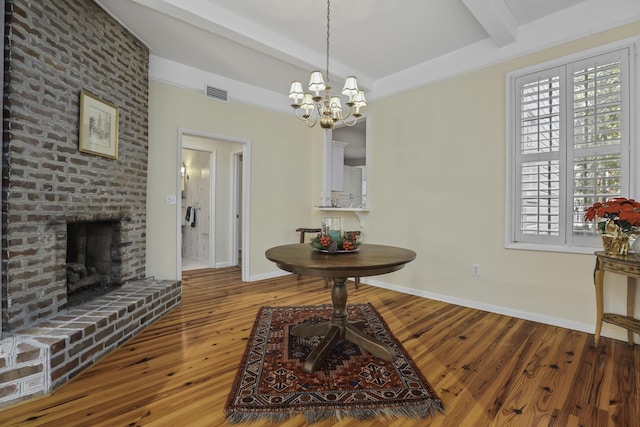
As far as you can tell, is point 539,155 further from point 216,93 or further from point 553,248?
point 216,93

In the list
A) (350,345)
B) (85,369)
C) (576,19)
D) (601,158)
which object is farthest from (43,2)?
(601,158)

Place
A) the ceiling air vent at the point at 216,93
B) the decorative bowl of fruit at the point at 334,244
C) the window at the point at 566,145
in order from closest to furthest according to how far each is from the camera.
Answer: the decorative bowl of fruit at the point at 334,244 → the window at the point at 566,145 → the ceiling air vent at the point at 216,93

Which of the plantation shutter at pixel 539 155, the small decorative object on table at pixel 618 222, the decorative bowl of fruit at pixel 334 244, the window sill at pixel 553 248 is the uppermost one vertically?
the plantation shutter at pixel 539 155

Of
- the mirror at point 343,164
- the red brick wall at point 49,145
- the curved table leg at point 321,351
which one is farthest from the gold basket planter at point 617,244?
the red brick wall at point 49,145

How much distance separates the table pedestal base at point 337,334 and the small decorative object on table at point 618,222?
70.9 inches

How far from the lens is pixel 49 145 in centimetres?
211

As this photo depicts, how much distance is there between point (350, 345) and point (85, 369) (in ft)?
5.73

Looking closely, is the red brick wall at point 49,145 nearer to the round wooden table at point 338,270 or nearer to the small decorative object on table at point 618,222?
the round wooden table at point 338,270

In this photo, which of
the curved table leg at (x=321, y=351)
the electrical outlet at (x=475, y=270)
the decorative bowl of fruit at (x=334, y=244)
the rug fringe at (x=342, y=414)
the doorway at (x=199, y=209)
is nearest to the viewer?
the rug fringe at (x=342, y=414)

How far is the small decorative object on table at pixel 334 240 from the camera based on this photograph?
2.16 meters

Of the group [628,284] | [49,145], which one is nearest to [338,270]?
[49,145]

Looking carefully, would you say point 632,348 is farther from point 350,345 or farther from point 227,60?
point 227,60

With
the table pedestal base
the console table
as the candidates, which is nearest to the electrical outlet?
the console table

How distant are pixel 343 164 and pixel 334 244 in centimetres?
403
